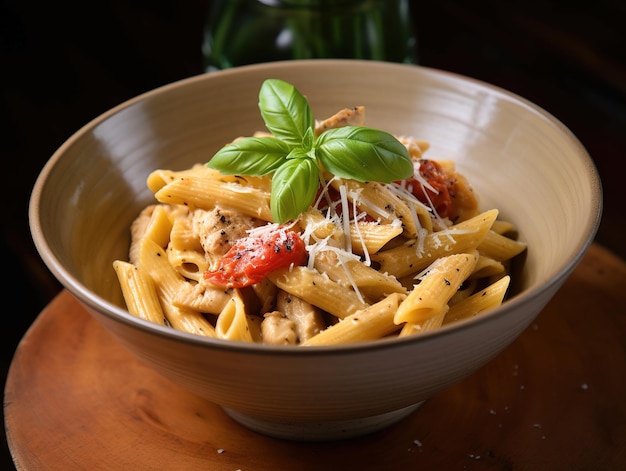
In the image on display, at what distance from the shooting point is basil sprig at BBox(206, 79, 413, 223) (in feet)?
7.15

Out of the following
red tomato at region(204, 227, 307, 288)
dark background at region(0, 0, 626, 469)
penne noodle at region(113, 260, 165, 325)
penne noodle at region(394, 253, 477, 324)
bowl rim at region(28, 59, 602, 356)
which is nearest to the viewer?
bowl rim at region(28, 59, 602, 356)

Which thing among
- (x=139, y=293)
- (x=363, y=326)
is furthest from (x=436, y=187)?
(x=139, y=293)

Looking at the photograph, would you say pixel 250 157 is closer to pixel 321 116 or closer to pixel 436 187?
pixel 436 187

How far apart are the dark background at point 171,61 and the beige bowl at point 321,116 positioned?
1.21m

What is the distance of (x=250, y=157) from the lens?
7.45ft

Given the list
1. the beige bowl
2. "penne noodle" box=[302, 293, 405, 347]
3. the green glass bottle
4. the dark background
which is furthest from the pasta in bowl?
the dark background

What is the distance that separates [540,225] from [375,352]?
3.19ft

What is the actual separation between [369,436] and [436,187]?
2.44 ft

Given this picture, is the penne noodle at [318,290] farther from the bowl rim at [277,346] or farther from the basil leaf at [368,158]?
the bowl rim at [277,346]

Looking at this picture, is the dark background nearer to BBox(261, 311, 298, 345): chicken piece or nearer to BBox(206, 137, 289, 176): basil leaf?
BBox(206, 137, 289, 176): basil leaf

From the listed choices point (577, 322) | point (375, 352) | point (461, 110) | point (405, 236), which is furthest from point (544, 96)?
point (375, 352)

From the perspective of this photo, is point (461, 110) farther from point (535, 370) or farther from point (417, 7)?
point (417, 7)

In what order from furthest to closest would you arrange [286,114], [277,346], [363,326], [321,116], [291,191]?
[321,116] < [286,114] < [291,191] < [363,326] < [277,346]

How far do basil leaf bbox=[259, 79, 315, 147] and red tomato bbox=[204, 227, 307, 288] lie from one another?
34cm
